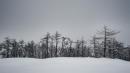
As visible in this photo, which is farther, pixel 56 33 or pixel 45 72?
pixel 56 33

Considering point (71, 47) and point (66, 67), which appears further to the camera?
point (71, 47)

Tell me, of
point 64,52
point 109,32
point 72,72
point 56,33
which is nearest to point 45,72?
point 72,72

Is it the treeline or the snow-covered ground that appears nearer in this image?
the snow-covered ground

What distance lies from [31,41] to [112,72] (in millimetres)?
39071

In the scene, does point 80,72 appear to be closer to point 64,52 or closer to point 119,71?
point 119,71

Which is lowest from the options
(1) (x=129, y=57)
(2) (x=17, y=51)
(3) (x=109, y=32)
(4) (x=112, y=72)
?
(1) (x=129, y=57)

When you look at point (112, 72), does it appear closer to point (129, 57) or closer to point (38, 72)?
point (38, 72)

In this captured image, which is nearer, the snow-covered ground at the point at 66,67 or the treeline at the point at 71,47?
the snow-covered ground at the point at 66,67

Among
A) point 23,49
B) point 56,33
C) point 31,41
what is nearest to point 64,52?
point 56,33

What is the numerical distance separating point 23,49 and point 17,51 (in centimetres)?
267

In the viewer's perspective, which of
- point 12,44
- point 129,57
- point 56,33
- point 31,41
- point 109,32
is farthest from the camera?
point 31,41

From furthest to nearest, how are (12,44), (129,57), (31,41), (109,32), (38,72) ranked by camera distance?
(31,41), (129,57), (12,44), (109,32), (38,72)

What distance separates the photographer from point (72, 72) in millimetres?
4375

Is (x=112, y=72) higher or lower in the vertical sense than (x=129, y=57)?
higher
